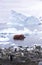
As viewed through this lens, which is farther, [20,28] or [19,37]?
[20,28]

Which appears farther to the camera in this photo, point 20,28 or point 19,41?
point 20,28

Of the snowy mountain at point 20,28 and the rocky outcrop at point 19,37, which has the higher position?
the snowy mountain at point 20,28

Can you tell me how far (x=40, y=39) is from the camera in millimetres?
3982

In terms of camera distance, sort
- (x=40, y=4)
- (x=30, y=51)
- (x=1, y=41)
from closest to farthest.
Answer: (x=30, y=51) → (x=1, y=41) → (x=40, y=4)

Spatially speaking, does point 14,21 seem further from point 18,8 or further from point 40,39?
point 40,39

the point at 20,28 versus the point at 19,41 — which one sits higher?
the point at 20,28

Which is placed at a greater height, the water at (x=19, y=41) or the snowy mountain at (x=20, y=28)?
the snowy mountain at (x=20, y=28)

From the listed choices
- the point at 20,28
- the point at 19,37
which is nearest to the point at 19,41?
the point at 19,37

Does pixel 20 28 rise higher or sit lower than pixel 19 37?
higher

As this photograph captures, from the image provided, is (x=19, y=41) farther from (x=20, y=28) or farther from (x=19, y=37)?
(x=20, y=28)

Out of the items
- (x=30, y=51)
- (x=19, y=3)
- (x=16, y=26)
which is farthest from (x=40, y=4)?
(x=30, y=51)

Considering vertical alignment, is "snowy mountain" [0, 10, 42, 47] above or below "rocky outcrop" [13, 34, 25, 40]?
above

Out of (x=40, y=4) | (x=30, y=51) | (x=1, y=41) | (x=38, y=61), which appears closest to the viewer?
(x=38, y=61)

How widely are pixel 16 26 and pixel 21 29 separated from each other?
118mm
